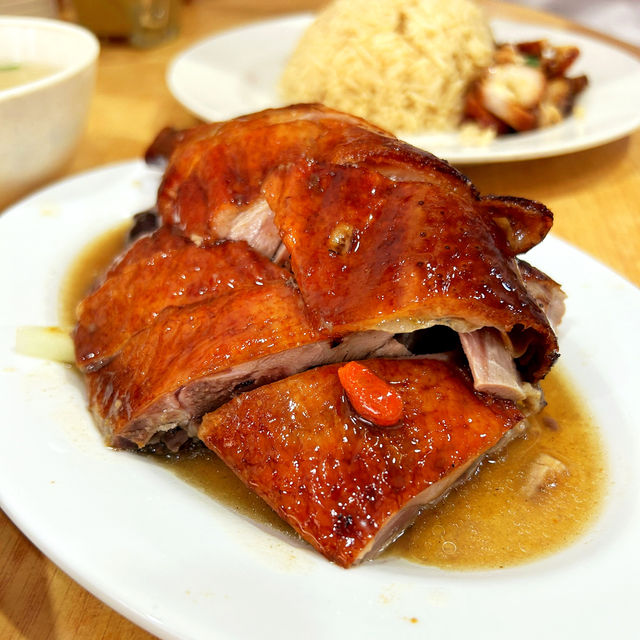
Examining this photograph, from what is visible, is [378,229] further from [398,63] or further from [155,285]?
[398,63]

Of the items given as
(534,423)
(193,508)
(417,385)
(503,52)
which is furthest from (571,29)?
(193,508)

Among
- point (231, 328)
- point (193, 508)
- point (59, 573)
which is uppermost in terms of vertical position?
point (231, 328)

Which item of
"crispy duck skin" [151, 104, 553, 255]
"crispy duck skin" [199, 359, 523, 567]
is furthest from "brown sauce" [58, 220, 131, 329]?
"crispy duck skin" [199, 359, 523, 567]

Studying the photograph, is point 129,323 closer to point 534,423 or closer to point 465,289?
point 465,289

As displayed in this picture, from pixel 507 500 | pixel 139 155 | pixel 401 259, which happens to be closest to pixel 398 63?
pixel 139 155

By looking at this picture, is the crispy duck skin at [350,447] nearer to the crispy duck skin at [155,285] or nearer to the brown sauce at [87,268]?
the crispy duck skin at [155,285]

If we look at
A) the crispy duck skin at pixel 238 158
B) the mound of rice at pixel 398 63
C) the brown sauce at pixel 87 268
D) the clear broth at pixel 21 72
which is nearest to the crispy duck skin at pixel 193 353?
the crispy duck skin at pixel 238 158
